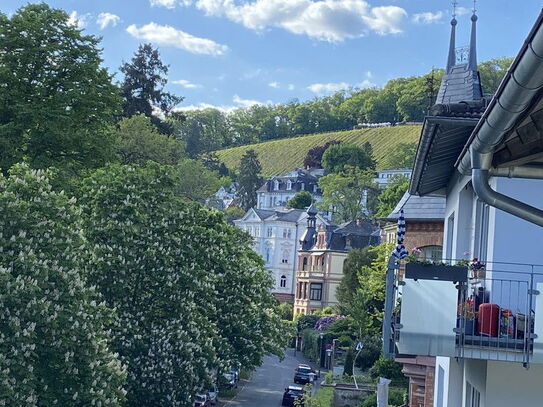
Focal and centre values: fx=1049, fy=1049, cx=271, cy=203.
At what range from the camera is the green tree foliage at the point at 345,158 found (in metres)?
176

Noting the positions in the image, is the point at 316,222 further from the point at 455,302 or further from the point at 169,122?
the point at 455,302

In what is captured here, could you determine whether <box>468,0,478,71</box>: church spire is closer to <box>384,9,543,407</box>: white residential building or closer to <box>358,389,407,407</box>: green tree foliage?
<box>384,9,543,407</box>: white residential building

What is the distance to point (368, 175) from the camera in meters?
139

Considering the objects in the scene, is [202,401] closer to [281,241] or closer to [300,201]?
[281,241]

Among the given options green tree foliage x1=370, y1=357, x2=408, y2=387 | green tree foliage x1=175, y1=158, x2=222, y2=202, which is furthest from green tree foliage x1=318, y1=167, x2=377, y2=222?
green tree foliage x1=370, y1=357, x2=408, y2=387

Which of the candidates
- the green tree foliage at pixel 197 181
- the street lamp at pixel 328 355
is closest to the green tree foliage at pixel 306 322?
the green tree foliage at pixel 197 181

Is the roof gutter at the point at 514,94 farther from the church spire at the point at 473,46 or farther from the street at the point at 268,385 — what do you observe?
the street at the point at 268,385

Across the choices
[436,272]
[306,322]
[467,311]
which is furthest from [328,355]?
[436,272]

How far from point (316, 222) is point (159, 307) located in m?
95.0

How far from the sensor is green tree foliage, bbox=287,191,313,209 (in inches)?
6201

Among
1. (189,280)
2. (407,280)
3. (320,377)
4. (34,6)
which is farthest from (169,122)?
(407,280)

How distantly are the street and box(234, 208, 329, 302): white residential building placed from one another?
36.7 metres

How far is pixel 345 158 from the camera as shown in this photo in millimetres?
177750

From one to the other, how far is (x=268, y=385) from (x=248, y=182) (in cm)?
10351
